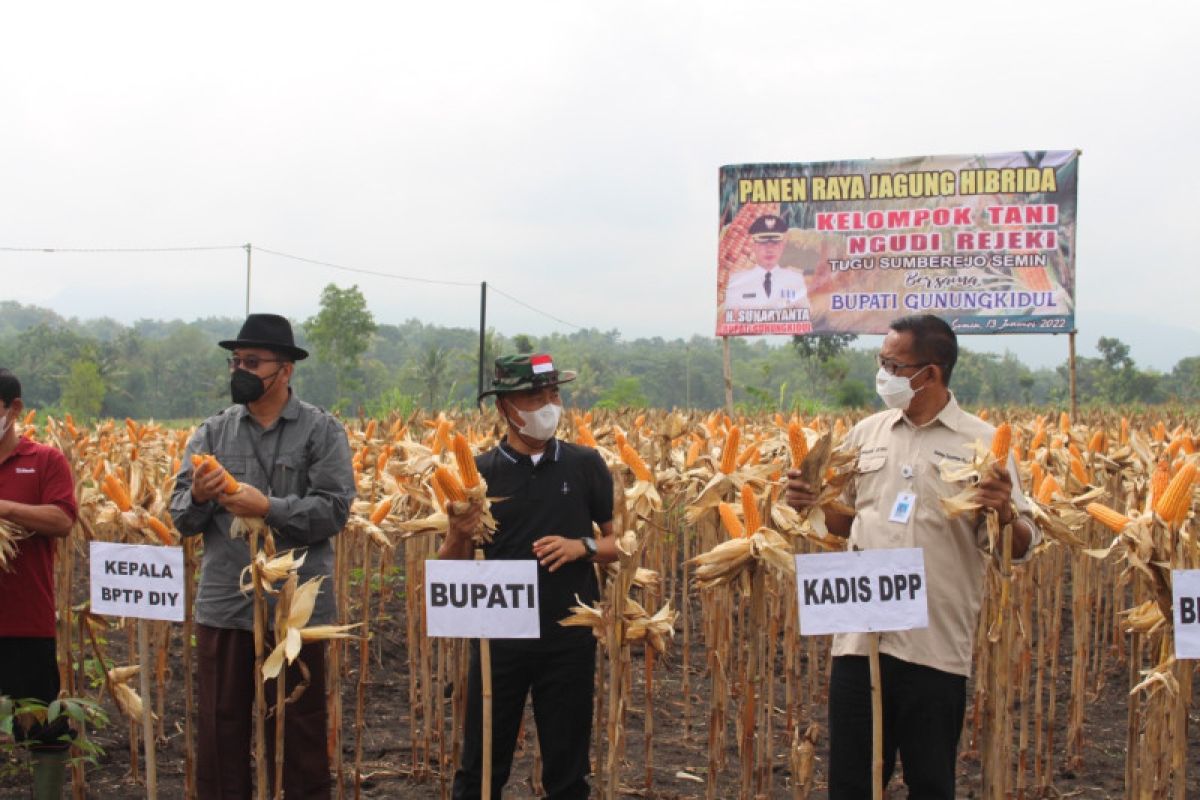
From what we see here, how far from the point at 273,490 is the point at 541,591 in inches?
44.0

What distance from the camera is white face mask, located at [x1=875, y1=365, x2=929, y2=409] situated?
139 inches

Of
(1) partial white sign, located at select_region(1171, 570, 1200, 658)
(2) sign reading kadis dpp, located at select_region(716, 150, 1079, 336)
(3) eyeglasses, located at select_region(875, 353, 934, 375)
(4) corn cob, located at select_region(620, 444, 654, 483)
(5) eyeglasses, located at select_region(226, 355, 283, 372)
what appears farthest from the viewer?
(2) sign reading kadis dpp, located at select_region(716, 150, 1079, 336)

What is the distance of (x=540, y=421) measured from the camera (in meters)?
3.73

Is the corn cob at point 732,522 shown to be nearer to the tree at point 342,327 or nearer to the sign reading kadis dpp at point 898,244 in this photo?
the sign reading kadis dpp at point 898,244

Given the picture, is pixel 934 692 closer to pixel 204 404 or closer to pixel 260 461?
pixel 260 461

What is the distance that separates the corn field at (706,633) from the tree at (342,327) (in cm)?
4257

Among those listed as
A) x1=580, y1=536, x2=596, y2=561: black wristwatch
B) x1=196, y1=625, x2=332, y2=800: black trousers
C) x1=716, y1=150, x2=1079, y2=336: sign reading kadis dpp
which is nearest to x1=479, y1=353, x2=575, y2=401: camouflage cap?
x1=580, y1=536, x2=596, y2=561: black wristwatch

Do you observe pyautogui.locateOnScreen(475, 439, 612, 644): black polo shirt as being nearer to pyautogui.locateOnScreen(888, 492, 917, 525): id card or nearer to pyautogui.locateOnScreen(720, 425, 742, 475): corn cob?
pyautogui.locateOnScreen(720, 425, 742, 475): corn cob

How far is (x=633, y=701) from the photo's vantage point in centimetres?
722

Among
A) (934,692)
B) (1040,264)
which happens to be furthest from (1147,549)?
(1040,264)

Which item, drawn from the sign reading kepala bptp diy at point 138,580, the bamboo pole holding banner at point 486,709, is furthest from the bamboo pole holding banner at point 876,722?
the sign reading kepala bptp diy at point 138,580

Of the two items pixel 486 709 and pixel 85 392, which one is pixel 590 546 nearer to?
pixel 486 709

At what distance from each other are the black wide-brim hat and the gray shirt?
7.8 inches

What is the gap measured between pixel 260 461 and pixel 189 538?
1.38 feet
